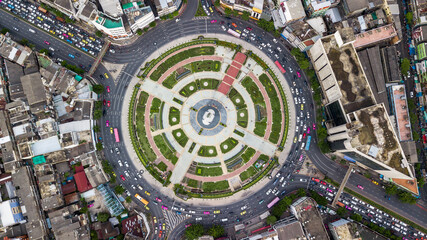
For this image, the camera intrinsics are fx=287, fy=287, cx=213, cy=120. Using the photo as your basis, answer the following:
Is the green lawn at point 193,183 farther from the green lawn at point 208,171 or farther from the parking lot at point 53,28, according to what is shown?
the parking lot at point 53,28

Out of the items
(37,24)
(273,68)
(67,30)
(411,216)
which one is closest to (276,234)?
(411,216)

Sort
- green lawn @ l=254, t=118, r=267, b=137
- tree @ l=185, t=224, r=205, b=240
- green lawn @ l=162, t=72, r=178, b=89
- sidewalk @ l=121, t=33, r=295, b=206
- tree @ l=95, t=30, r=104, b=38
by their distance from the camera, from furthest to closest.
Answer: green lawn @ l=162, t=72, r=178, b=89
green lawn @ l=254, t=118, r=267, b=137
sidewalk @ l=121, t=33, r=295, b=206
tree @ l=95, t=30, r=104, b=38
tree @ l=185, t=224, r=205, b=240

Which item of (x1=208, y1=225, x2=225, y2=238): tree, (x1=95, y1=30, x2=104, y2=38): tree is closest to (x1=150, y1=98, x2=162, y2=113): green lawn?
(x1=95, y1=30, x2=104, y2=38): tree

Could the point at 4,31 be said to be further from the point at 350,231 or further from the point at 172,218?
the point at 350,231

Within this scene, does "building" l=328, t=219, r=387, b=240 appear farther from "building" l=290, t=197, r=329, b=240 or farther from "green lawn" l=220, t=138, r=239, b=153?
Result: "green lawn" l=220, t=138, r=239, b=153

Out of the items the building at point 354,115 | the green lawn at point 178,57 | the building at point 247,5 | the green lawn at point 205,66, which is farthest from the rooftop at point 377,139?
the green lawn at point 178,57

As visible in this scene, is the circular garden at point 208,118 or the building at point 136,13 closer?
the building at point 136,13

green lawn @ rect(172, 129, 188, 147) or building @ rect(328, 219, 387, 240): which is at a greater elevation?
green lawn @ rect(172, 129, 188, 147)

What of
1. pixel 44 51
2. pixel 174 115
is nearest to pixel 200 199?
pixel 174 115
